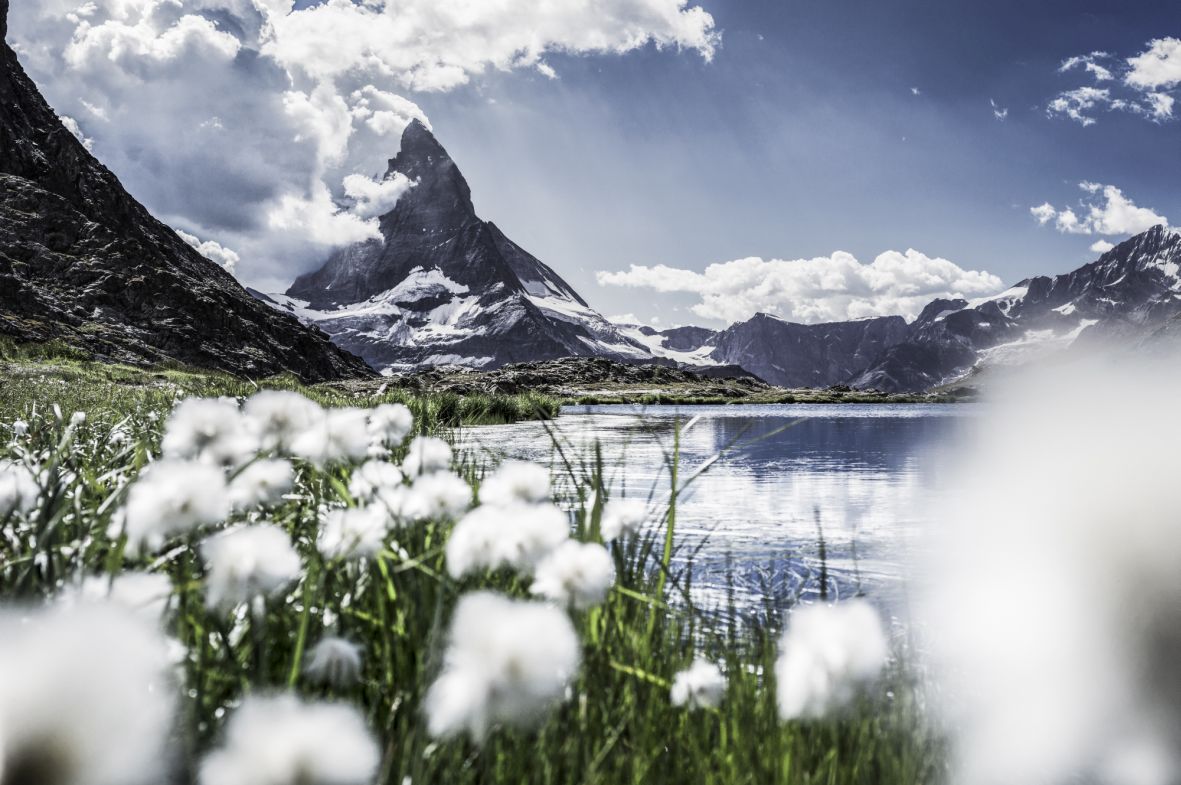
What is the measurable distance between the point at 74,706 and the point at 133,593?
1070 millimetres

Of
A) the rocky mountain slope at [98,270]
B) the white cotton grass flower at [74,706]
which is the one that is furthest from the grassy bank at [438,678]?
the rocky mountain slope at [98,270]

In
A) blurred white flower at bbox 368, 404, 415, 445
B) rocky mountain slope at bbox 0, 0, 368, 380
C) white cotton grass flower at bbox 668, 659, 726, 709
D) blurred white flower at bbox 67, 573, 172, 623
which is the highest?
rocky mountain slope at bbox 0, 0, 368, 380

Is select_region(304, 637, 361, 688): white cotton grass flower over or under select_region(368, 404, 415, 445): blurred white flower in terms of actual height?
under

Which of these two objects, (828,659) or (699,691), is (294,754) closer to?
(828,659)

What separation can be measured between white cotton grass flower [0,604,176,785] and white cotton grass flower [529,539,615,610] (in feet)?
3.19

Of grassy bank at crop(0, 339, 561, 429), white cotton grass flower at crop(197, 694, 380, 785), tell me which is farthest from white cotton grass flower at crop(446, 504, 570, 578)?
grassy bank at crop(0, 339, 561, 429)

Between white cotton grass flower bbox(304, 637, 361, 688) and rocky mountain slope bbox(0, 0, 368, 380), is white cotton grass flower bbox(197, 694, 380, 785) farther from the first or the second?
rocky mountain slope bbox(0, 0, 368, 380)

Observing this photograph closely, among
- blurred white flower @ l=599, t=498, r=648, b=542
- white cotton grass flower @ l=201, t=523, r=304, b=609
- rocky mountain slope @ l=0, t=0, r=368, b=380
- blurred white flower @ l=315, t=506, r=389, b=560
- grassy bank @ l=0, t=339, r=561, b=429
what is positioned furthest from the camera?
rocky mountain slope @ l=0, t=0, r=368, b=380

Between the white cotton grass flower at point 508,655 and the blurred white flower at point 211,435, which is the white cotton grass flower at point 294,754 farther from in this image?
the blurred white flower at point 211,435

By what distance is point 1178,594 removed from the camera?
4.86 m

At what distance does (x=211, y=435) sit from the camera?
216cm

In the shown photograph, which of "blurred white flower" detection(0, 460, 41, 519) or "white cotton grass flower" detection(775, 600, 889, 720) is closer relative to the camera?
"white cotton grass flower" detection(775, 600, 889, 720)

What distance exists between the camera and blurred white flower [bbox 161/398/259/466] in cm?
212

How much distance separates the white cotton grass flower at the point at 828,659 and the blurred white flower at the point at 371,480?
146 centimetres
